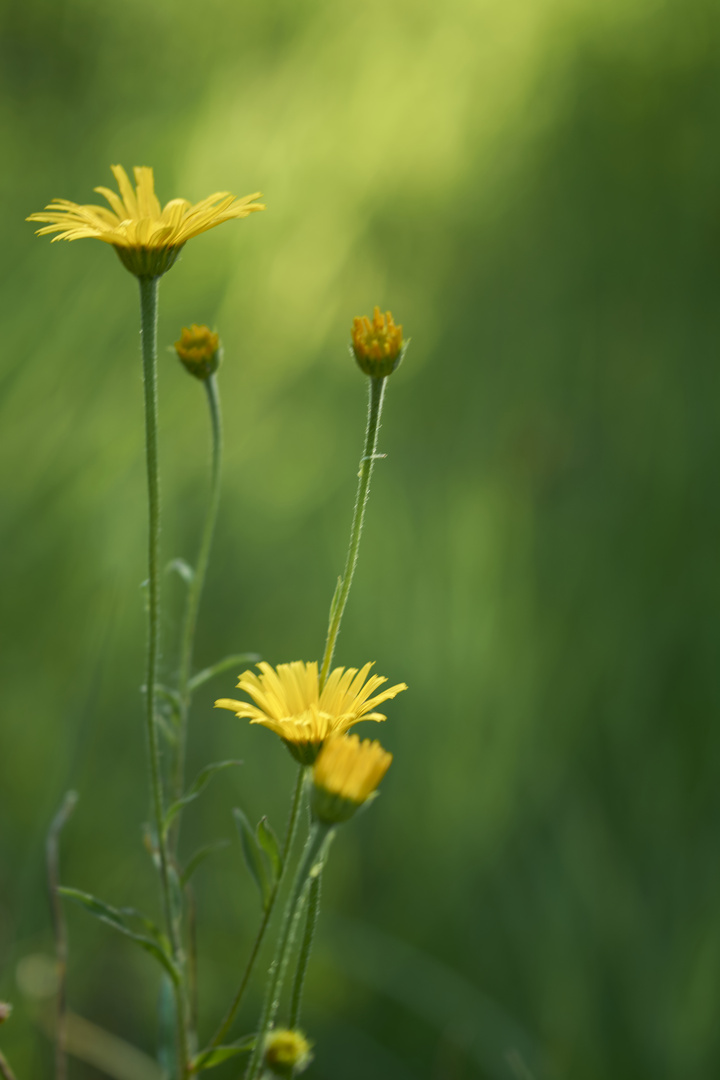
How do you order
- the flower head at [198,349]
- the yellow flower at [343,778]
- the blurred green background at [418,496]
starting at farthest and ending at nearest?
1. the blurred green background at [418,496]
2. the flower head at [198,349]
3. the yellow flower at [343,778]

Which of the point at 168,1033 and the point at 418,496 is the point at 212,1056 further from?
the point at 418,496

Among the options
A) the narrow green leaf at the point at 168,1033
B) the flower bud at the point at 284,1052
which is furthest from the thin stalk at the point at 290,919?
the narrow green leaf at the point at 168,1033

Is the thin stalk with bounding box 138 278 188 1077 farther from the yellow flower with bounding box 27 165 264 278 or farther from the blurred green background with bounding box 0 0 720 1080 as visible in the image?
the blurred green background with bounding box 0 0 720 1080

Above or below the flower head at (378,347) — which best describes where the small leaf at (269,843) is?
below

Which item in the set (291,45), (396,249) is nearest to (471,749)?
(396,249)

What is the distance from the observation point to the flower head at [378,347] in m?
0.33

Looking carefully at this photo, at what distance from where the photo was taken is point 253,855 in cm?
37

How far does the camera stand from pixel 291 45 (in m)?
1.33

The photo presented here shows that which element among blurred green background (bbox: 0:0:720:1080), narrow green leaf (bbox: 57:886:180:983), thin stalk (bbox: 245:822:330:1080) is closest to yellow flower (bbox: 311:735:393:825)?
thin stalk (bbox: 245:822:330:1080)

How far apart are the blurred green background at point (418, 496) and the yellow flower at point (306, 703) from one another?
1.16ft

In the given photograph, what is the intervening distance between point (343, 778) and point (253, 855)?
12 cm

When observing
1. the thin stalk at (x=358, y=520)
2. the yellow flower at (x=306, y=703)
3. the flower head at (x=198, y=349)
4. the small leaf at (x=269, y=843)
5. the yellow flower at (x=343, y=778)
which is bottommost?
the small leaf at (x=269, y=843)

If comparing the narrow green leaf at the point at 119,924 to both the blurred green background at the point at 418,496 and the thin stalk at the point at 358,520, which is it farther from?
the blurred green background at the point at 418,496

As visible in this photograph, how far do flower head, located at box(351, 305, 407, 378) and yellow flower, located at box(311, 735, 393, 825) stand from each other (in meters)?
0.15
